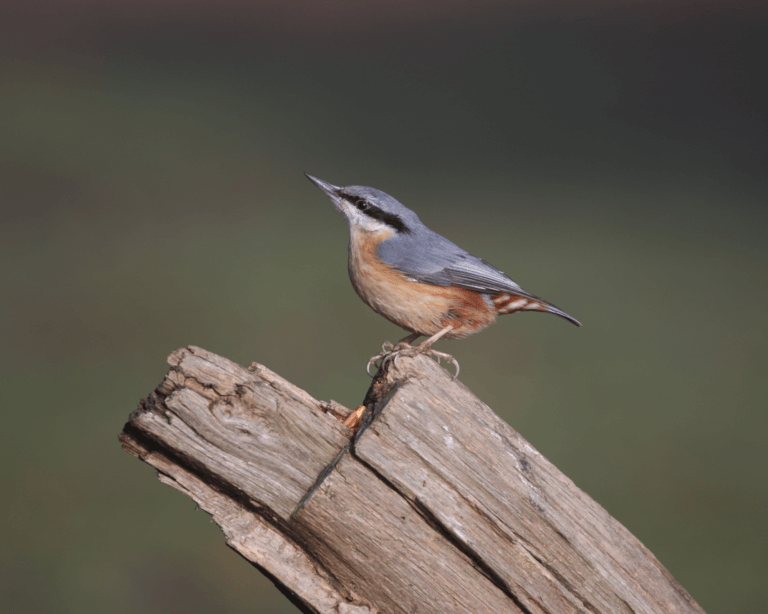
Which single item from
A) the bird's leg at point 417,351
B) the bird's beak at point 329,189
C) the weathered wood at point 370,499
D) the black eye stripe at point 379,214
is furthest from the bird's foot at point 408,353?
the bird's beak at point 329,189

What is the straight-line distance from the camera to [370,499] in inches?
58.1

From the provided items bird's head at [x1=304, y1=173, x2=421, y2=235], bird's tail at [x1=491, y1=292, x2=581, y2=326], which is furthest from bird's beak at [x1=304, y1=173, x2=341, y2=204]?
bird's tail at [x1=491, y1=292, x2=581, y2=326]

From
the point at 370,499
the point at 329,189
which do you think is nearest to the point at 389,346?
the point at 329,189

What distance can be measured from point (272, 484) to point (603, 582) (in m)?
0.83

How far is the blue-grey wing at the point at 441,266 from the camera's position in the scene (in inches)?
83.4

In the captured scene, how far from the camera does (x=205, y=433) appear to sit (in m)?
1.46

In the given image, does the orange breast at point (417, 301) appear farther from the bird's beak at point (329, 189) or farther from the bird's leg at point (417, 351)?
the bird's beak at point (329, 189)

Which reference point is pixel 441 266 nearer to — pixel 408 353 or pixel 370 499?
pixel 408 353

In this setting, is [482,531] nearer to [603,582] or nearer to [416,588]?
[416,588]

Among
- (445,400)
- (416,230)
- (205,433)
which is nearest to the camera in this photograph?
(205,433)

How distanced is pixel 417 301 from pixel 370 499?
79cm

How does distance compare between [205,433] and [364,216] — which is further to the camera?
[364,216]

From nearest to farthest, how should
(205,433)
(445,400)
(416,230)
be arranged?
(205,433), (445,400), (416,230)

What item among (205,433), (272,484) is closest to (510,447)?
(272,484)
